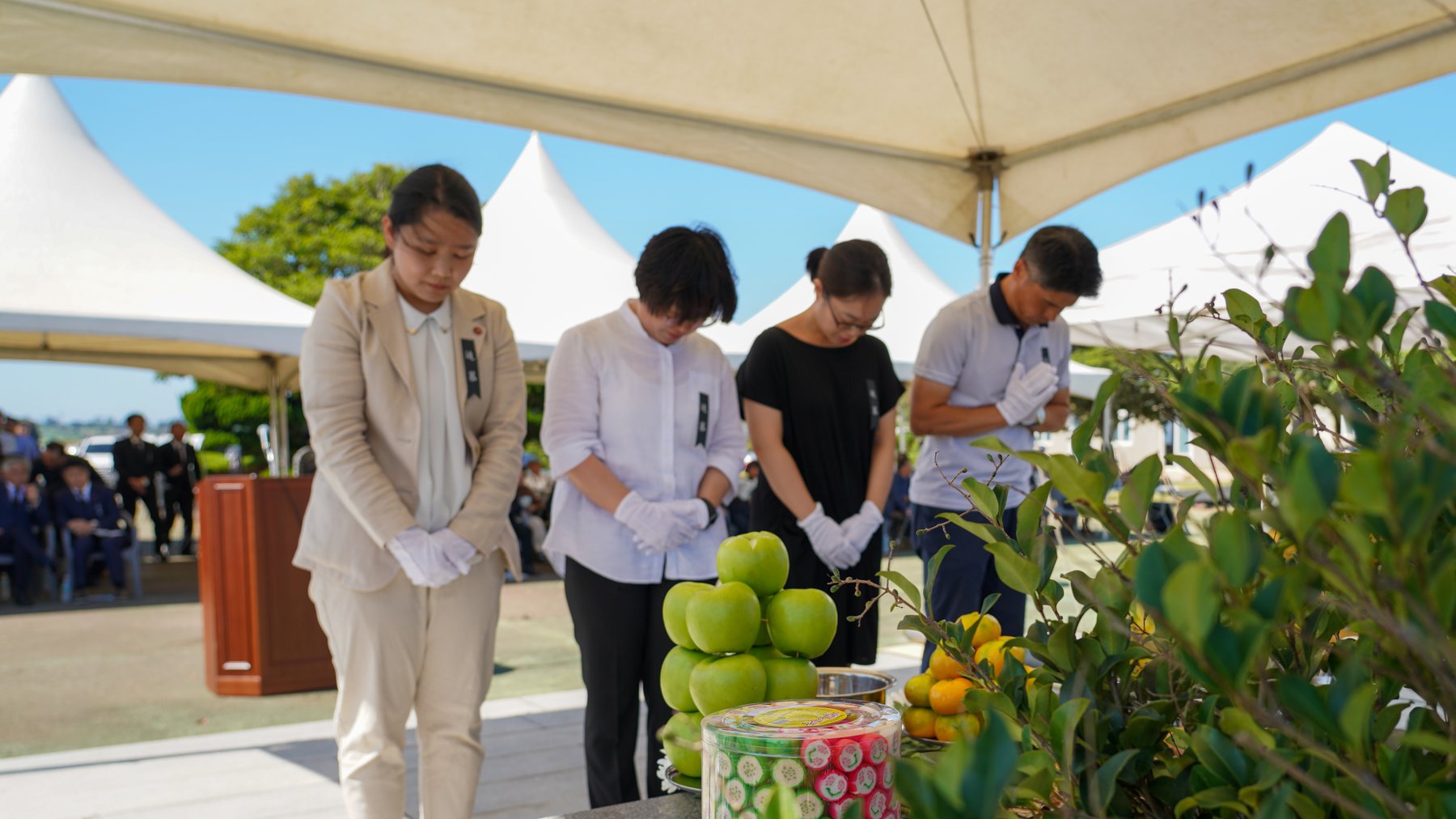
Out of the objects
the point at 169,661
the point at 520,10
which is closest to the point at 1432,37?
the point at 520,10

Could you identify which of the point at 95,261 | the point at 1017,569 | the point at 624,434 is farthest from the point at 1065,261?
the point at 95,261

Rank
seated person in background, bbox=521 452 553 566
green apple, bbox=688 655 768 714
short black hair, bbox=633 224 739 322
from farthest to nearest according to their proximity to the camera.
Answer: seated person in background, bbox=521 452 553 566 → short black hair, bbox=633 224 739 322 → green apple, bbox=688 655 768 714

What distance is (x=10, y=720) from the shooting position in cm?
497

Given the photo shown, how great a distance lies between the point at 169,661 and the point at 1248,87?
20.6 ft

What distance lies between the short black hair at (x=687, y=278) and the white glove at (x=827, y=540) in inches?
23.6

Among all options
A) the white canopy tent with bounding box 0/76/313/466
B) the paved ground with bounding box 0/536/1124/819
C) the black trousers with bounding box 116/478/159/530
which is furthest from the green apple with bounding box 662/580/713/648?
the black trousers with bounding box 116/478/159/530

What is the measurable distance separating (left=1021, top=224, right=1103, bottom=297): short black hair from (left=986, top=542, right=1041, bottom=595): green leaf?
2.22m

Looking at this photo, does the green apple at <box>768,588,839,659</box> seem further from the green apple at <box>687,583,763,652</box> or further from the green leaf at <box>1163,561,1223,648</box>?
the green leaf at <box>1163,561,1223,648</box>

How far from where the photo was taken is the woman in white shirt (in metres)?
2.49

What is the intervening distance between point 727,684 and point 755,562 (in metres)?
0.16

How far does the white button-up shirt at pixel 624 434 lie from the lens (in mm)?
2527

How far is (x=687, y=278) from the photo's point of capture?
247cm

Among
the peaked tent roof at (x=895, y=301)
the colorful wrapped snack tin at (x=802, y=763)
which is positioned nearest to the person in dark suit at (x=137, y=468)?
the peaked tent roof at (x=895, y=301)

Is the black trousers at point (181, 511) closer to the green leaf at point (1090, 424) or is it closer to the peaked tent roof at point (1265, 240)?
Answer: the peaked tent roof at point (1265, 240)
